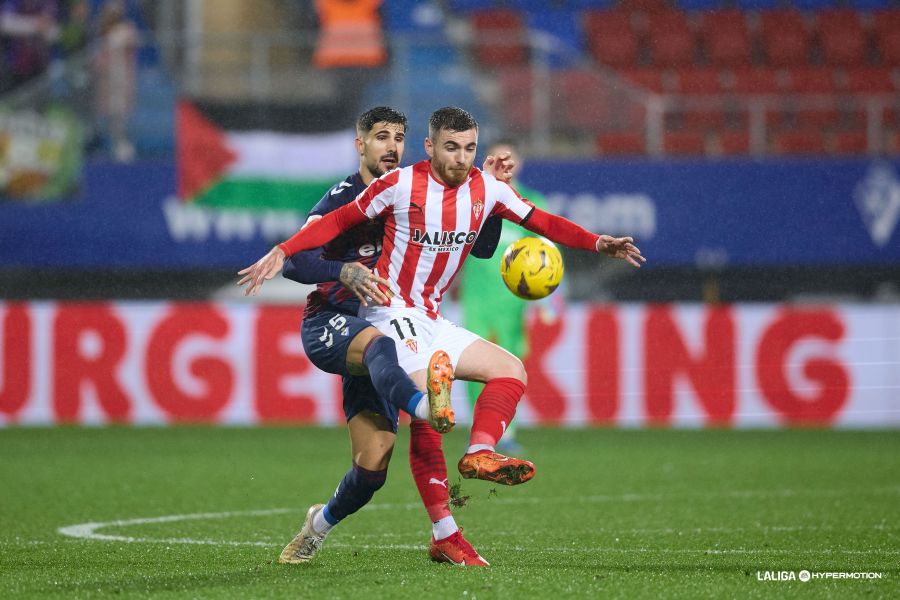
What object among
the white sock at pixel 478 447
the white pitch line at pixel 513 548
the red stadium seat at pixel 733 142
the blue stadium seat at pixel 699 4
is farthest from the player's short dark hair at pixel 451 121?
the blue stadium seat at pixel 699 4

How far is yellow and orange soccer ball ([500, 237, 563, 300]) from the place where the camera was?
227 inches

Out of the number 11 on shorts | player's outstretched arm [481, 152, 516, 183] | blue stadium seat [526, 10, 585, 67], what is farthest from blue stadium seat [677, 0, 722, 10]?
the number 11 on shorts

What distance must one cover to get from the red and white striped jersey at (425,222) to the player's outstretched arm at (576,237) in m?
0.14

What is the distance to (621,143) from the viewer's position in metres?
15.4

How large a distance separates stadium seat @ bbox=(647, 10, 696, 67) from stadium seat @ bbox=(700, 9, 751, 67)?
0.78 ft

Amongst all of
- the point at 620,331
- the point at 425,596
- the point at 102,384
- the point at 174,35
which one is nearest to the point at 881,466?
the point at 620,331

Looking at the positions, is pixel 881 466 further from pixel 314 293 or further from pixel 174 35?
pixel 174 35

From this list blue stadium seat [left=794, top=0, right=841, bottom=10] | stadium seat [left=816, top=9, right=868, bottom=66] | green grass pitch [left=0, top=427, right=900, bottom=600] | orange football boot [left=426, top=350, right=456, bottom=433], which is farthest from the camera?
blue stadium seat [left=794, top=0, right=841, bottom=10]

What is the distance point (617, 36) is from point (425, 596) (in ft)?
48.7

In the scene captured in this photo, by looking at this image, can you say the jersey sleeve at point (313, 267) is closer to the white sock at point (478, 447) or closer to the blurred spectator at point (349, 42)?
the white sock at point (478, 447)

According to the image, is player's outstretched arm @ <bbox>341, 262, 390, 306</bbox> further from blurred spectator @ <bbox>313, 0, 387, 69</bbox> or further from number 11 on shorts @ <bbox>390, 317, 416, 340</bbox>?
blurred spectator @ <bbox>313, 0, 387, 69</bbox>

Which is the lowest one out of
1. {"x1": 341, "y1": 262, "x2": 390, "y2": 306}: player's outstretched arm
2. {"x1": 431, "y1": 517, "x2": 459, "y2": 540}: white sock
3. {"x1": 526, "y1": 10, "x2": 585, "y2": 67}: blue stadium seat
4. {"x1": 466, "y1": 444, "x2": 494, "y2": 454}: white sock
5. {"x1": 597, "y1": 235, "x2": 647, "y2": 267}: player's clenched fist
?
{"x1": 431, "y1": 517, "x2": 459, "y2": 540}: white sock

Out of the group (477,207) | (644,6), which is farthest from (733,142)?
(477,207)

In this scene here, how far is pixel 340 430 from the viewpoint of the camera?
1412cm
